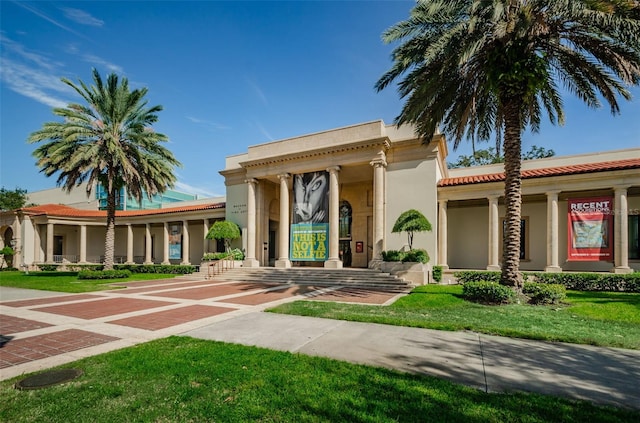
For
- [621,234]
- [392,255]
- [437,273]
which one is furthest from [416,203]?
[621,234]

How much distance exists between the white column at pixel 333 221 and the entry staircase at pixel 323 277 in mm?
834

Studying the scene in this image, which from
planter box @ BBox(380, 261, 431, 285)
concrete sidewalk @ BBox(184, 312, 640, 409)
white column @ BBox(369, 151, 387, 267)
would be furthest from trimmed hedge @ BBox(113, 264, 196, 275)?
concrete sidewalk @ BBox(184, 312, 640, 409)

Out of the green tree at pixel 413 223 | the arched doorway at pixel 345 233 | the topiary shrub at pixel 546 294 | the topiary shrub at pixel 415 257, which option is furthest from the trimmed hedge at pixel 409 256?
the arched doorway at pixel 345 233

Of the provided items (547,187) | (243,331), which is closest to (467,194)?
(547,187)

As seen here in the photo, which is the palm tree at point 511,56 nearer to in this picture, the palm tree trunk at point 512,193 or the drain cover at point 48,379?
the palm tree trunk at point 512,193

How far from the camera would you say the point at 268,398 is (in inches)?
151

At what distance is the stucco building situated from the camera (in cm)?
1688

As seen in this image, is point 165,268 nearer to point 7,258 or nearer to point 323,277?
point 323,277

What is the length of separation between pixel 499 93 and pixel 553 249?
10916mm

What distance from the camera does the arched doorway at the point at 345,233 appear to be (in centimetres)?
2519

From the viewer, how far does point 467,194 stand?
788 inches

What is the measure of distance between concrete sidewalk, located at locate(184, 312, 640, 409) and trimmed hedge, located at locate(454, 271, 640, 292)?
26.3ft

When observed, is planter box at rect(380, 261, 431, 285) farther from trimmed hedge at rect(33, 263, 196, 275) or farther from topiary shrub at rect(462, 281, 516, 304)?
trimmed hedge at rect(33, 263, 196, 275)

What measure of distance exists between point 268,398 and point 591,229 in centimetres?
1943
